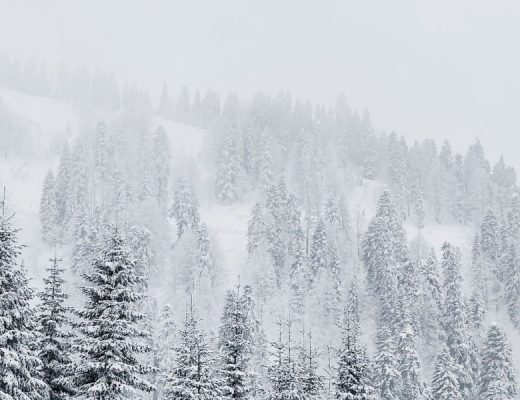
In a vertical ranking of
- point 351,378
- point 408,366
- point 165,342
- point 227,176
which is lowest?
point 408,366

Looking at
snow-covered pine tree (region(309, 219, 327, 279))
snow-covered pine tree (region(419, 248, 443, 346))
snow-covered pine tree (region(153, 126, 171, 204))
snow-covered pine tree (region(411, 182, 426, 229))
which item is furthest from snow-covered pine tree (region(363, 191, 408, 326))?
snow-covered pine tree (region(153, 126, 171, 204))

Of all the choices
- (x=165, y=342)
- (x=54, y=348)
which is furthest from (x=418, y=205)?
(x=54, y=348)

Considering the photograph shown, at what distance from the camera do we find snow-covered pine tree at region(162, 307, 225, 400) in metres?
26.7

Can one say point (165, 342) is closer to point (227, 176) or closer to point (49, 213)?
point (49, 213)

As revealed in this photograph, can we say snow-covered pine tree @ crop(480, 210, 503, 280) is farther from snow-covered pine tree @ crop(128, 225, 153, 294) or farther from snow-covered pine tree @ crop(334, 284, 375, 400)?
snow-covered pine tree @ crop(334, 284, 375, 400)

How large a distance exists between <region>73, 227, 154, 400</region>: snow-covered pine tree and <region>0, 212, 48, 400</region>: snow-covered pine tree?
164cm

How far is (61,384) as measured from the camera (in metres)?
22.8

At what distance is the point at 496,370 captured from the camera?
221 feet

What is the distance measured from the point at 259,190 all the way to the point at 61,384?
114m

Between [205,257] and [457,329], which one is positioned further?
[205,257]

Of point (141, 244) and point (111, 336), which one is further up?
point (141, 244)

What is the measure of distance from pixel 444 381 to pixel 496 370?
8.93 metres

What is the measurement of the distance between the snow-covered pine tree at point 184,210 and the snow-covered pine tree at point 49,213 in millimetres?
21322

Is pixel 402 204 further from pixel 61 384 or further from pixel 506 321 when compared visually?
pixel 61 384
